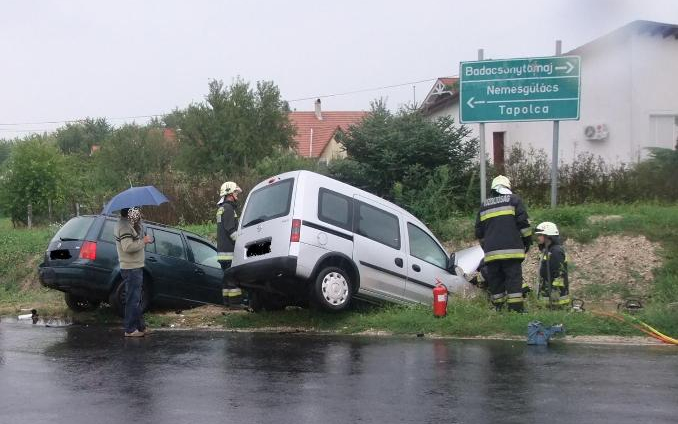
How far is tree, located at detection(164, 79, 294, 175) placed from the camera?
41438 mm

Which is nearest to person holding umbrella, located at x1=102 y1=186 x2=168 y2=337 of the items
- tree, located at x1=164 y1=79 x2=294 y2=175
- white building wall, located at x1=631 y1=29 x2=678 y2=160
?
white building wall, located at x1=631 y1=29 x2=678 y2=160

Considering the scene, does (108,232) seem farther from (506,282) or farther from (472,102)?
(472,102)

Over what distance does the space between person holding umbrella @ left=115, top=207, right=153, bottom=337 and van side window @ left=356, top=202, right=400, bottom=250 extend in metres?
2.79

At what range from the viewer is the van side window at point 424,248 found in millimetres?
11133

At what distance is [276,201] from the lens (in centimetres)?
1019

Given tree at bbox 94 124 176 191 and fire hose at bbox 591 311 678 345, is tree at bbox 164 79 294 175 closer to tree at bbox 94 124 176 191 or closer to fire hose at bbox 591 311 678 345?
tree at bbox 94 124 176 191

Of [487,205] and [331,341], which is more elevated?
[487,205]

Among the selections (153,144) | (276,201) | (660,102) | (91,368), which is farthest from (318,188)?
(153,144)

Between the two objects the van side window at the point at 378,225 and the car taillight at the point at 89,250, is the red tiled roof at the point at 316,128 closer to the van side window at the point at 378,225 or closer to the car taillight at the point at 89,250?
the car taillight at the point at 89,250

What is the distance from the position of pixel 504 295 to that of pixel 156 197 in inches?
184

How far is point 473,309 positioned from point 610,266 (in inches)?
173

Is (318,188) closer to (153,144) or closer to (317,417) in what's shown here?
(317,417)

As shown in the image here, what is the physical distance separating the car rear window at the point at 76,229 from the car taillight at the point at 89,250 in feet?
0.56

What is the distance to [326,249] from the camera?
392 inches
